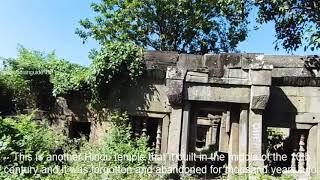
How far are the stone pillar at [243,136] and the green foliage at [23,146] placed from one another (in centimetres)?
421

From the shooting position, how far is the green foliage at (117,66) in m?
10.4

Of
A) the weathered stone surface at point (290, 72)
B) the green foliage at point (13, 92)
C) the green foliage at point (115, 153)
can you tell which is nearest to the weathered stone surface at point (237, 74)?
the weathered stone surface at point (290, 72)

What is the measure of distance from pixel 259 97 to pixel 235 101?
56 centimetres

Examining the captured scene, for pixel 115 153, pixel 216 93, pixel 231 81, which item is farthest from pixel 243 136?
pixel 115 153

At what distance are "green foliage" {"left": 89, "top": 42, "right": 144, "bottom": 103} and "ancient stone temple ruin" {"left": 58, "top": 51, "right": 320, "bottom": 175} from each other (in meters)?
0.28

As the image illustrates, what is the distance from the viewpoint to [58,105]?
37.9ft

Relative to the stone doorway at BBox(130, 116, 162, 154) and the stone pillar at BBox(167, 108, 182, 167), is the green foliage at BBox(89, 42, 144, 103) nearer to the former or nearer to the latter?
the stone doorway at BBox(130, 116, 162, 154)

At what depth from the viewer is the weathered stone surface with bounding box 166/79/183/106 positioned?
31.4 ft

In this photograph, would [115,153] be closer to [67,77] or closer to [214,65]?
[214,65]

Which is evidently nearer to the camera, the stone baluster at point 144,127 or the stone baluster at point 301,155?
the stone baluster at point 301,155

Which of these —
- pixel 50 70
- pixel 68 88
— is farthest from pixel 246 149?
pixel 50 70

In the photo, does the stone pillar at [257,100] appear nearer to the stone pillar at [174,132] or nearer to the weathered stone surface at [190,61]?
the weathered stone surface at [190,61]

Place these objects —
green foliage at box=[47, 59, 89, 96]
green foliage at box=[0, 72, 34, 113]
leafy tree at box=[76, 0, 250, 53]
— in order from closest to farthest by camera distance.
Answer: green foliage at box=[47, 59, 89, 96], green foliage at box=[0, 72, 34, 113], leafy tree at box=[76, 0, 250, 53]

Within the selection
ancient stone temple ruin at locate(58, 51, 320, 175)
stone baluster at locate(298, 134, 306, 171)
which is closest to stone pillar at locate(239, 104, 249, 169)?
ancient stone temple ruin at locate(58, 51, 320, 175)
